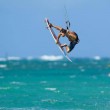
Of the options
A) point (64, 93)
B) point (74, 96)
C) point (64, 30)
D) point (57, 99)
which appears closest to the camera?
point (64, 30)

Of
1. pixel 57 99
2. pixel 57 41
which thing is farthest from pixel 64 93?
pixel 57 41

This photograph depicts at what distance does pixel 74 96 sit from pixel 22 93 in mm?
6951

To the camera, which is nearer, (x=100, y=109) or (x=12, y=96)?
(x=100, y=109)

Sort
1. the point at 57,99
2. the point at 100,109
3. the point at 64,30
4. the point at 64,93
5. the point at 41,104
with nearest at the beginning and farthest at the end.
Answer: the point at 64,30, the point at 100,109, the point at 41,104, the point at 57,99, the point at 64,93

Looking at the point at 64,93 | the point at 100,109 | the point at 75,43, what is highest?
the point at 64,93

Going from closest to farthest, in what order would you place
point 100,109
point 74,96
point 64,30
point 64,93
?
point 64,30, point 100,109, point 74,96, point 64,93

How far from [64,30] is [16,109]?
19461mm

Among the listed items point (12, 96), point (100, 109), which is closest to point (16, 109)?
point (100, 109)

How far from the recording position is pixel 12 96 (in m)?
64.0

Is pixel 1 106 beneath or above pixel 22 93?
beneath

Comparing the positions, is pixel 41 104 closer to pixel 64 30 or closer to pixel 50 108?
pixel 50 108

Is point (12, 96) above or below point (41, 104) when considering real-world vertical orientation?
above

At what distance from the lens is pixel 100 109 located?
5056 cm

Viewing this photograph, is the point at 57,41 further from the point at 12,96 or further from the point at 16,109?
the point at 12,96
